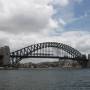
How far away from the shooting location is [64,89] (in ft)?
176

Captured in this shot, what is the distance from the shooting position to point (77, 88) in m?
54.7

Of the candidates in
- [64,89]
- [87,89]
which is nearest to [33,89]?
[64,89]

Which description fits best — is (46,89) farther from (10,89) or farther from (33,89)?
(10,89)

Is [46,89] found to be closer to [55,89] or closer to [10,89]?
[55,89]

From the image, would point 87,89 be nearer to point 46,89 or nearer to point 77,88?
point 77,88

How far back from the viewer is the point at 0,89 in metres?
53.5

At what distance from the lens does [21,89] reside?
52.8 m

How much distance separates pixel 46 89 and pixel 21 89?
430 centimetres

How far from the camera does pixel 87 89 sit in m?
53.1

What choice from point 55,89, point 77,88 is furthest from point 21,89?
point 77,88

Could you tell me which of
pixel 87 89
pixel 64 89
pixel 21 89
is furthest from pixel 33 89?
pixel 87 89

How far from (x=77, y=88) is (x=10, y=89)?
38.9 feet

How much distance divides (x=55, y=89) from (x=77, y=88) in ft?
14.2

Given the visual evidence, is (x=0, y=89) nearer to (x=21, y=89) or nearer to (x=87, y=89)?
(x=21, y=89)
